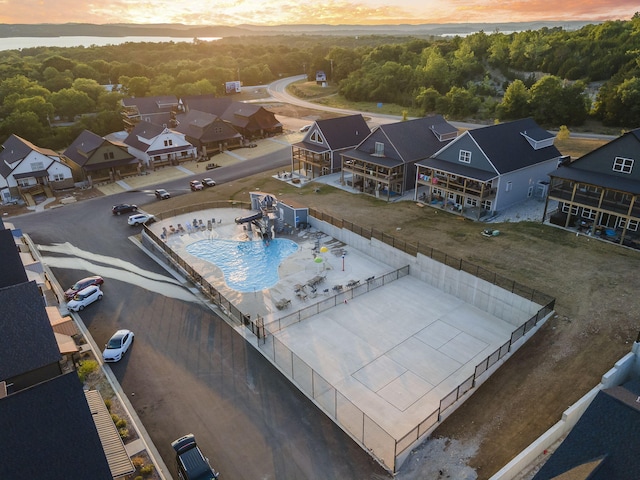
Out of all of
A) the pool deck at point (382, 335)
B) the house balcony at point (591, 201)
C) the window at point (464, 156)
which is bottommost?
the pool deck at point (382, 335)

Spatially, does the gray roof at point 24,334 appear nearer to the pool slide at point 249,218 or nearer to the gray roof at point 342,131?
the pool slide at point 249,218

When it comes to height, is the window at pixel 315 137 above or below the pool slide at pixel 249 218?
above

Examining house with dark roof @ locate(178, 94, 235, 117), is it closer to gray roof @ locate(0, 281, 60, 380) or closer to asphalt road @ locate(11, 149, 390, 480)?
asphalt road @ locate(11, 149, 390, 480)

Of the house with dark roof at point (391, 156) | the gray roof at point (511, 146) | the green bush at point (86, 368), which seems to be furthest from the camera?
the house with dark roof at point (391, 156)

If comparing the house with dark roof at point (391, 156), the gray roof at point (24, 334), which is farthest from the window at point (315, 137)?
the gray roof at point (24, 334)

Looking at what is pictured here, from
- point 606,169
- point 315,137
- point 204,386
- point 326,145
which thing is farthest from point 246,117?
point 204,386

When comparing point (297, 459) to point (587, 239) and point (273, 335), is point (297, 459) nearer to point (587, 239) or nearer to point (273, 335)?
point (273, 335)

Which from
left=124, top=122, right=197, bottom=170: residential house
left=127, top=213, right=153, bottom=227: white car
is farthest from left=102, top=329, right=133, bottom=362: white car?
left=124, top=122, right=197, bottom=170: residential house
